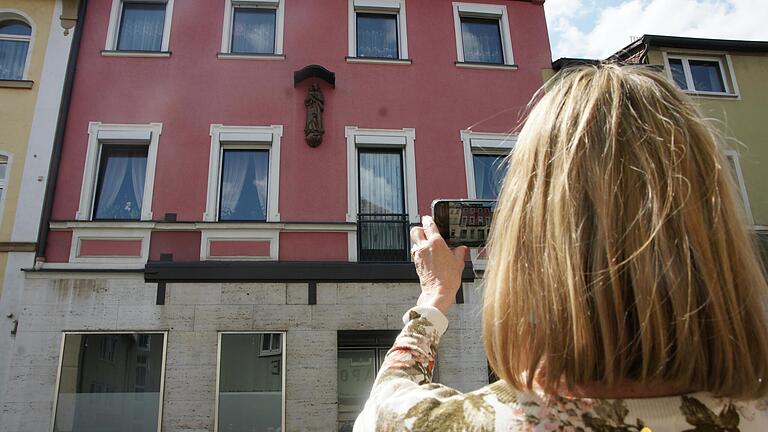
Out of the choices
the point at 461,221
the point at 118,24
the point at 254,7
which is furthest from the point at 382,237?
the point at 461,221

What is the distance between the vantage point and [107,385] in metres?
7.75

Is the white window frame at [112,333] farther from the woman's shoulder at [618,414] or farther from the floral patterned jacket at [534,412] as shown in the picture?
the woman's shoulder at [618,414]

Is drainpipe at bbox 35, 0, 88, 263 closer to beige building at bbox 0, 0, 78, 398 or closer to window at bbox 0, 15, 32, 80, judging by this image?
beige building at bbox 0, 0, 78, 398

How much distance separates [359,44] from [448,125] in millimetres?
2381

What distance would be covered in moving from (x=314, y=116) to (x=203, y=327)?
12.5 ft

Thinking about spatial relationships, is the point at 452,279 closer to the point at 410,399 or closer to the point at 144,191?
the point at 410,399

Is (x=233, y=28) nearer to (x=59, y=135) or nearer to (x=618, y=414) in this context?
(x=59, y=135)

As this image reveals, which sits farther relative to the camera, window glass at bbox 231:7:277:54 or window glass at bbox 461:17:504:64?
window glass at bbox 461:17:504:64

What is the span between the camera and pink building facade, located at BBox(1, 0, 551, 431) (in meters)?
7.82

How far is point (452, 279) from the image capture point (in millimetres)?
1259

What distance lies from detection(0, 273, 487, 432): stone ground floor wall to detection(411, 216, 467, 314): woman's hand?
6876mm

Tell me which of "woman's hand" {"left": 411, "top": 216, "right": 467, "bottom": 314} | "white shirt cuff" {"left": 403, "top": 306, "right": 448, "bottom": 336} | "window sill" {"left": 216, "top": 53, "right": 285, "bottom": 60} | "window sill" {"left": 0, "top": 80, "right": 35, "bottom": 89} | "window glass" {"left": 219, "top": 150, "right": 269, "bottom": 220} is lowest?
"white shirt cuff" {"left": 403, "top": 306, "right": 448, "bottom": 336}

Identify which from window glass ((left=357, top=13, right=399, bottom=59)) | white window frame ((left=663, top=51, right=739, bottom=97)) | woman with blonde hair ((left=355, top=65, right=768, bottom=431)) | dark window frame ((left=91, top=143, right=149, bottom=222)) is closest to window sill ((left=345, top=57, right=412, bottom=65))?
window glass ((left=357, top=13, right=399, bottom=59))

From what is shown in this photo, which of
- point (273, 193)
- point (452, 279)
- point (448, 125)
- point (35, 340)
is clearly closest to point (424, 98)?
point (448, 125)
